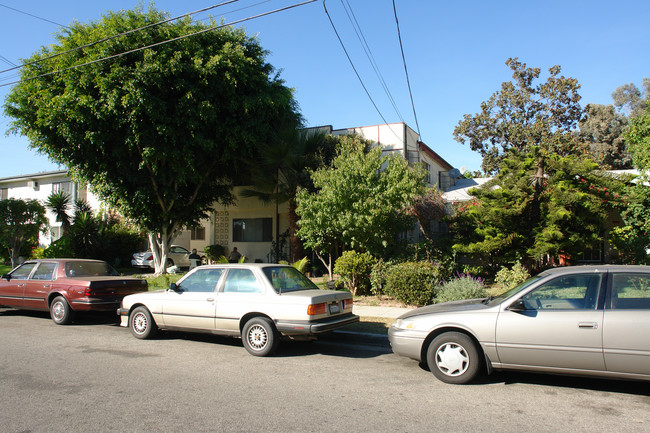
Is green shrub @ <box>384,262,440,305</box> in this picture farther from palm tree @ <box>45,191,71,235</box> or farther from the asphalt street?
palm tree @ <box>45,191,71,235</box>

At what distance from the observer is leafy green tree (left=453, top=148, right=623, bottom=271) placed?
12656 millimetres

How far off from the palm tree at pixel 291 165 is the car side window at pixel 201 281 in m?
9.35

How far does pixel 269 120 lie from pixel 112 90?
5.97m

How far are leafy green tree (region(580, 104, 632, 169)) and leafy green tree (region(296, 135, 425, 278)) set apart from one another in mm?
27214

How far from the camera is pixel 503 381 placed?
596 centimetres

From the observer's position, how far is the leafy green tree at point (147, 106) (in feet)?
52.5

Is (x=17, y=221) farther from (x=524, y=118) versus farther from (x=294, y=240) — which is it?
(x=524, y=118)

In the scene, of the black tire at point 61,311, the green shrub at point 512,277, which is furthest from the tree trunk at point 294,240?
the black tire at point 61,311

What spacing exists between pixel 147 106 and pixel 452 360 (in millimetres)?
13930

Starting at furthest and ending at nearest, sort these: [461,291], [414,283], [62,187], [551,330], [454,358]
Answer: [62,187] < [414,283] < [461,291] < [454,358] < [551,330]

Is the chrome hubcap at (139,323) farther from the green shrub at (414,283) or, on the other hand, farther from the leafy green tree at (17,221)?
the leafy green tree at (17,221)

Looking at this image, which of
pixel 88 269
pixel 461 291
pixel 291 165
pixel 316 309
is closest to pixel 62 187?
pixel 291 165

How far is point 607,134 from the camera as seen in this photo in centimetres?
3512

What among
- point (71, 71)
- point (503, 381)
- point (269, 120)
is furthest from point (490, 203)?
point (71, 71)
